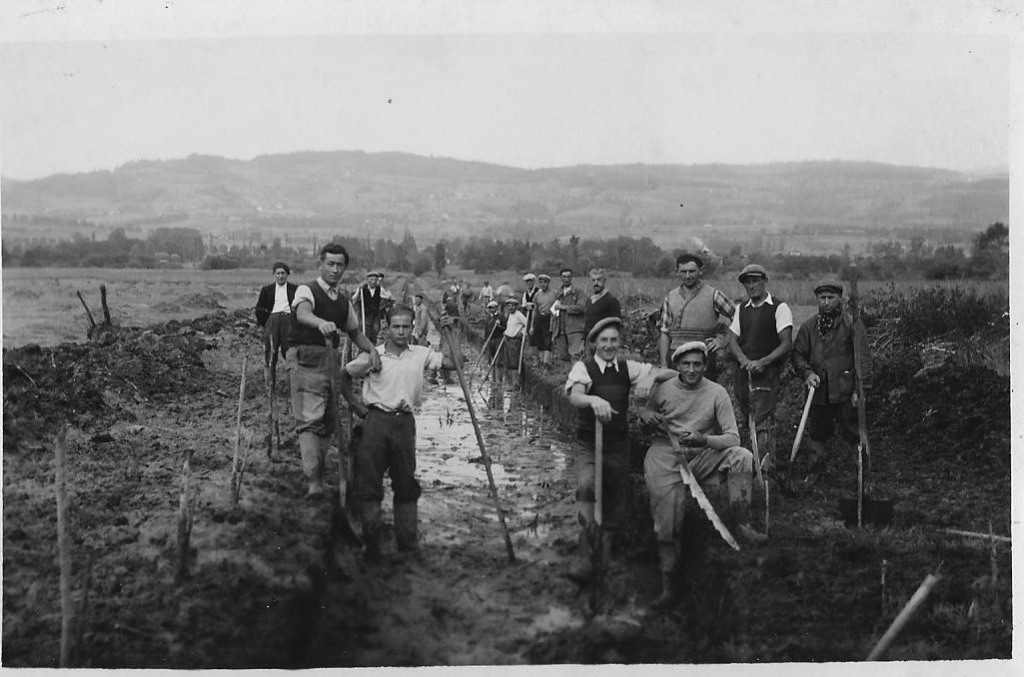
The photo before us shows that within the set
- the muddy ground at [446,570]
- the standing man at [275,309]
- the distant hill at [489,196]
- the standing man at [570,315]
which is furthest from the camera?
the standing man at [570,315]

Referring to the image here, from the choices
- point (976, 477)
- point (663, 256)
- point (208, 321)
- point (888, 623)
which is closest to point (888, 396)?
point (976, 477)

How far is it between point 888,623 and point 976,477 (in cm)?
283

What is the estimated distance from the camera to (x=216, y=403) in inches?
361

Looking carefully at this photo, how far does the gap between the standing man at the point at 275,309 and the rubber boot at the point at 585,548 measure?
375 cm

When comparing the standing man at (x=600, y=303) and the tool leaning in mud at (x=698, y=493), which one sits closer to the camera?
the tool leaning in mud at (x=698, y=493)

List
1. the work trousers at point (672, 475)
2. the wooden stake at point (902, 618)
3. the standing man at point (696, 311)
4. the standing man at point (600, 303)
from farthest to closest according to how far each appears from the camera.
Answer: the standing man at point (600, 303) → the standing man at point (696, 311) → the work trousers at point (672, 475) → the wooden stake at point (902, 618)

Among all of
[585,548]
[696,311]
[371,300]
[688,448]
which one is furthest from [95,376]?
[688,448]

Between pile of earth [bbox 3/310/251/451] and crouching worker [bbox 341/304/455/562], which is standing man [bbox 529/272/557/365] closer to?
pile of earth [bbox 3/310/251/451]

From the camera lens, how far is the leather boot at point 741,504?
542cm

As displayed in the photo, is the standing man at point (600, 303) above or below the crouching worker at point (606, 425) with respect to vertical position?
above

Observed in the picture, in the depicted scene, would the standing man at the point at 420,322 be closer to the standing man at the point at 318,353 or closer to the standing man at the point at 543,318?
the standing man at the point at 543,318

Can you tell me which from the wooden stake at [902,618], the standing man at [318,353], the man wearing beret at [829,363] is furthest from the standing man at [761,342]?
the standing man at [318,353]

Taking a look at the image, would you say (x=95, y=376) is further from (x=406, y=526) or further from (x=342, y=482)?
(x=406, y=526)

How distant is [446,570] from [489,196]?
18.2 meters
